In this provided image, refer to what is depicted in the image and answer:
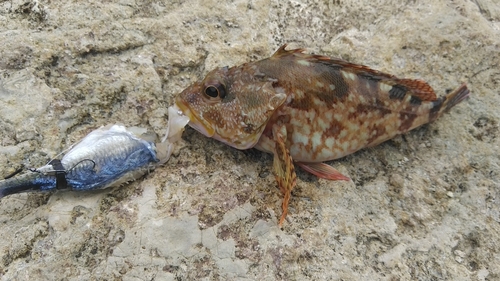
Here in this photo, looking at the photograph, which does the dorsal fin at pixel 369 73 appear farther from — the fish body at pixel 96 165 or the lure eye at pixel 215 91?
the fish body at pixel 96 165

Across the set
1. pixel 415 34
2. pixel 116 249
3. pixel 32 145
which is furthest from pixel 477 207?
pixel 32 145

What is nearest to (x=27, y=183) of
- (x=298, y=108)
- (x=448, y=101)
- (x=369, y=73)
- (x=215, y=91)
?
(x=215, y=91)

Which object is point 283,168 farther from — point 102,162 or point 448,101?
point 448,101

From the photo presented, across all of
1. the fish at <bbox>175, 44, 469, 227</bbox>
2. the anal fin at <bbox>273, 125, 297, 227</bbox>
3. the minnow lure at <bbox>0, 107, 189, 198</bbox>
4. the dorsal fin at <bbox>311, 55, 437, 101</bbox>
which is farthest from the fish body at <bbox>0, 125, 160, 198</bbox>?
the dorsal fin at <bbox>311, 55, 437, 101</bbox>

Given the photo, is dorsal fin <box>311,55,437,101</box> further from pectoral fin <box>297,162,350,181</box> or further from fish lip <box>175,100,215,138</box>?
fish lip <box>175,100,215,138</box>

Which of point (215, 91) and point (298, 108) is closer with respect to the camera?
point (215, 91)

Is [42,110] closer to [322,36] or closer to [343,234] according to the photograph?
[343,234]

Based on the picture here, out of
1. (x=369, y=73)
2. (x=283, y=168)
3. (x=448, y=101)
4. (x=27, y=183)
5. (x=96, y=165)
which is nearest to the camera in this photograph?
(x=27, y=183)
